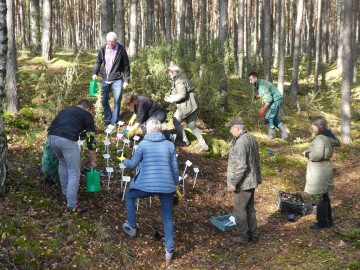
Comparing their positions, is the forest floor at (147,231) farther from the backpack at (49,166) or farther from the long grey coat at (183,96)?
the long grey coat at (183,96)

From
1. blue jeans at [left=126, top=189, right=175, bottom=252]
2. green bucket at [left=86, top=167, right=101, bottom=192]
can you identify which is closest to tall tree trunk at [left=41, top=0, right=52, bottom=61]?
green bucket at [left=86, top=167, right=101, bottom=192]

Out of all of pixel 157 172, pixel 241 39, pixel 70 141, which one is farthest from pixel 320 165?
pixel 241 39

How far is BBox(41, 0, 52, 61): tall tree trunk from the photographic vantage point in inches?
520

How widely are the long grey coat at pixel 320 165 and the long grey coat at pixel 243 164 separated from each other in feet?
2.84

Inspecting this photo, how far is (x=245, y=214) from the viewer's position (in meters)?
5.46

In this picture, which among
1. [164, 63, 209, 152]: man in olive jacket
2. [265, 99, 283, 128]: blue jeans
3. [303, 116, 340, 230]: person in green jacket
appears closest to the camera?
[303, 116, 340, 230]: person in green jacket

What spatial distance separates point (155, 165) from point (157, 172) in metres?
0.09

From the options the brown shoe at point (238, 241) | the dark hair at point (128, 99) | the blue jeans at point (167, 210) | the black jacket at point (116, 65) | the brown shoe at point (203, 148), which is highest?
the black jacket at point (116, 65)

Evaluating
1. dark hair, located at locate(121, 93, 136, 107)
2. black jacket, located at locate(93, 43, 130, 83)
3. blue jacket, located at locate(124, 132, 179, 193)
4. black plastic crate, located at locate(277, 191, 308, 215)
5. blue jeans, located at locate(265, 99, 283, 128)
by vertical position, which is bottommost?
black plastic crate, located at locate(277, 191, 308, 215)

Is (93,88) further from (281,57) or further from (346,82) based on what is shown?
(281,57)

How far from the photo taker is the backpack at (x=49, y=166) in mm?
5414

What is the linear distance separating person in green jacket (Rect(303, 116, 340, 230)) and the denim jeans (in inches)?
130

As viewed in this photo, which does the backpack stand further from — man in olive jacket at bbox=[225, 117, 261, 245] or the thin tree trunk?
the thin tree trunk

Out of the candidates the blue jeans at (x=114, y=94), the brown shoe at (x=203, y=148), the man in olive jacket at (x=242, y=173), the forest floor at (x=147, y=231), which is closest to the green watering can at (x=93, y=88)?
the blue jeans at (x=114, y=94)
